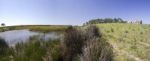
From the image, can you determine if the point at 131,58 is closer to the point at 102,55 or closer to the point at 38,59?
the point at 38,59

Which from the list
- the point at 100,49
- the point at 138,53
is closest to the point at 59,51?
the point at 100,49

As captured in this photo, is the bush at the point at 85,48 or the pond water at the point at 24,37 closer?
the bush at the point at 85,48

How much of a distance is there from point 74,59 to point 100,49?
221 centimetres

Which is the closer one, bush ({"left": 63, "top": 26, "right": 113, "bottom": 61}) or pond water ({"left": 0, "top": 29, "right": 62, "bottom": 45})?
bush ({"left": 63, "top": 26, "right": 113, "bottom": 61})

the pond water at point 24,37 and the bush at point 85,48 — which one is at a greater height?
the bush at point 85,48

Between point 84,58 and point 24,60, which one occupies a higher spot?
point 84,58

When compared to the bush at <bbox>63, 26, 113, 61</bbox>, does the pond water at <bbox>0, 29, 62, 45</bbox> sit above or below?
below

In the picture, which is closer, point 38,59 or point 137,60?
point 38,59

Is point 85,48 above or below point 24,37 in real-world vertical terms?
above

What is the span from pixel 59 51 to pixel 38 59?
756 mm

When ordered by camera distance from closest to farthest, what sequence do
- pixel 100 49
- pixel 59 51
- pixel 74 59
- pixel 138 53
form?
pixel 100 49, pixel 74 59, pixel 59 51, pixel 138 53

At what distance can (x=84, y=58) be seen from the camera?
6188 millimetres

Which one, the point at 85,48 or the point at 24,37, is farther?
the point at 24,37

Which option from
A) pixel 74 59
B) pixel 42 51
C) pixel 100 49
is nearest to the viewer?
pixel 100 49
